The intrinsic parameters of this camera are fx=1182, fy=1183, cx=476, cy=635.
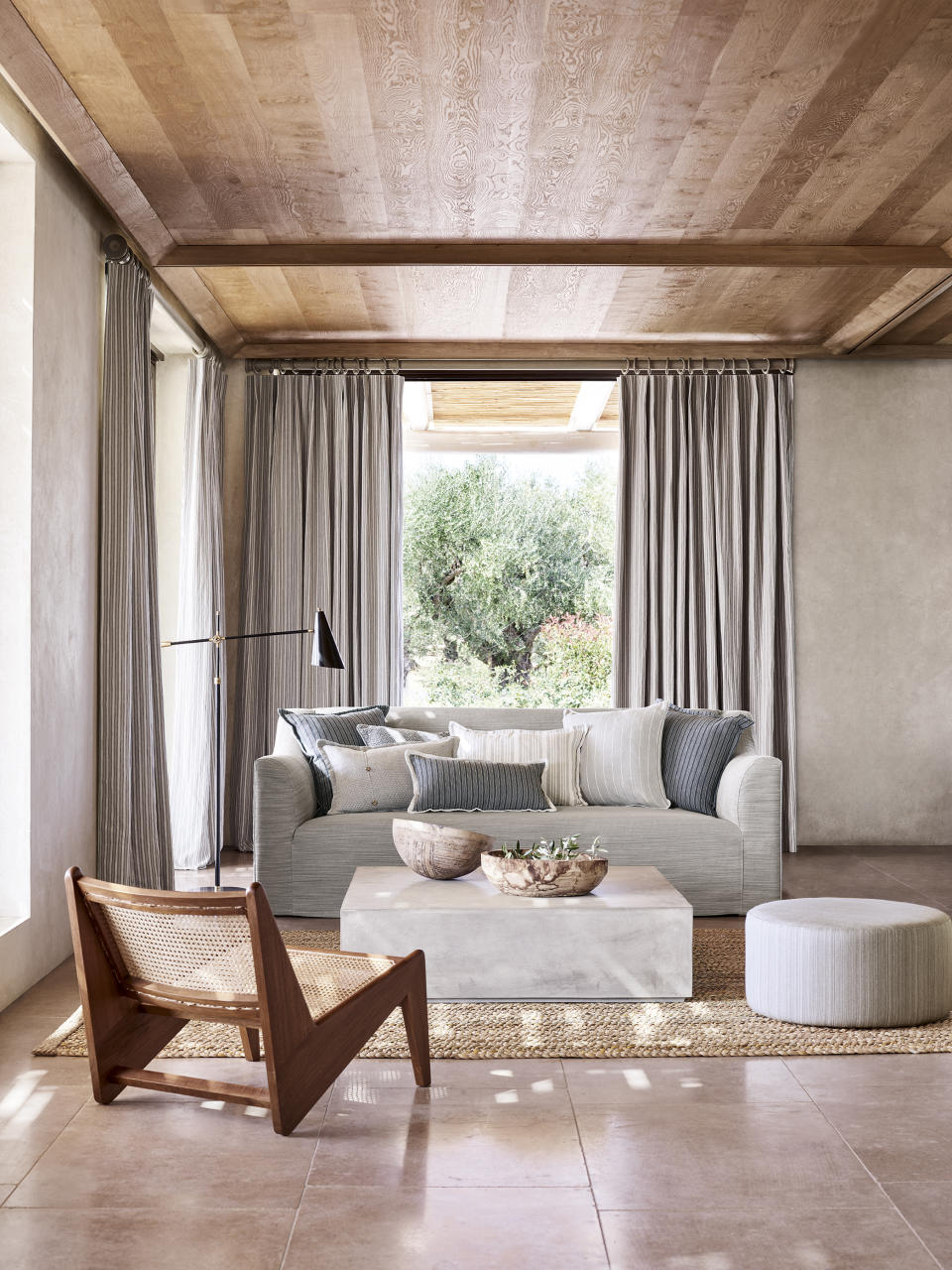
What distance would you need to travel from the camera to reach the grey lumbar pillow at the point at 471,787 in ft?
15.2

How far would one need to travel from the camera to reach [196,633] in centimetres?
588

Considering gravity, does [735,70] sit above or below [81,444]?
above

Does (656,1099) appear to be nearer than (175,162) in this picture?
Yes

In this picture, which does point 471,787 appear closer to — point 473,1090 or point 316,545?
point 473,1090

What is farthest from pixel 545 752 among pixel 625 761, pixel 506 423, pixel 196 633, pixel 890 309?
pixel 506 423

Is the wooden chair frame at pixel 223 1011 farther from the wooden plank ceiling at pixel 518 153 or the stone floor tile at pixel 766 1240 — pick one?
the wooden plank ceiling at pixel 518 153

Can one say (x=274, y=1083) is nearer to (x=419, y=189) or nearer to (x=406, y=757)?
(x=406, y=757)

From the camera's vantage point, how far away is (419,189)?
4316 millimetres

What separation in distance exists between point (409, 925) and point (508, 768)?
1355 millimetres

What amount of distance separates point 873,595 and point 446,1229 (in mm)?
5190

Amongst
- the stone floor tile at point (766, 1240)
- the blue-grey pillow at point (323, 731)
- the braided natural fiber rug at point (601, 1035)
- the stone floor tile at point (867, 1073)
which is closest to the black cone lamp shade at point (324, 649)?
the blue-grey pillow at point (323, 731)

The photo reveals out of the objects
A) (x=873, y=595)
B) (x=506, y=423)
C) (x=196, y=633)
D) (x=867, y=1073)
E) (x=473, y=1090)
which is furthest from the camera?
(x=506, y=423)

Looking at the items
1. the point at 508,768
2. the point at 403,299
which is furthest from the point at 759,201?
the point at 508,768

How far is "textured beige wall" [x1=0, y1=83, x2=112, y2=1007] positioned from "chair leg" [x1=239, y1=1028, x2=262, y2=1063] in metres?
0.90
